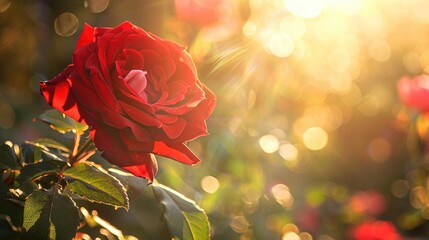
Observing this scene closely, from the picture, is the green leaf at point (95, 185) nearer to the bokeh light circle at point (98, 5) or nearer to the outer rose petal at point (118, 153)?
the outer rose petal at point (118, 153)

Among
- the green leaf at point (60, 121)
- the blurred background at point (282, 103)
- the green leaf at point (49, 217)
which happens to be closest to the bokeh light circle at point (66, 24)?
the blurred background at point (282, 103)

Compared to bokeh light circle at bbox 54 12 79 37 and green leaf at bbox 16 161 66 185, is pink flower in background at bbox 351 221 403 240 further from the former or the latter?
green leaf at bbox 16 161 66 185

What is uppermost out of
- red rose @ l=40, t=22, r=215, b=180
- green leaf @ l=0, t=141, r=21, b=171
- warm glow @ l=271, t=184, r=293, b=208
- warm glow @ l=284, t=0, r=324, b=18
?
warm glow @ l=284, t=0, r=324, b=18

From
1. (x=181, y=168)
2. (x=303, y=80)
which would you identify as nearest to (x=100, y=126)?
(x=181, y=168)

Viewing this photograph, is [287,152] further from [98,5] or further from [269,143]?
[98,5]

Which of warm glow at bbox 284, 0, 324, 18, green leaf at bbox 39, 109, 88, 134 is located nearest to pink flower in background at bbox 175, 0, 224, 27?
warm glow at bbox 284, 0, 324, 18

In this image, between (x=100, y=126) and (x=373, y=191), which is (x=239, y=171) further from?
(x=373, y=191)
